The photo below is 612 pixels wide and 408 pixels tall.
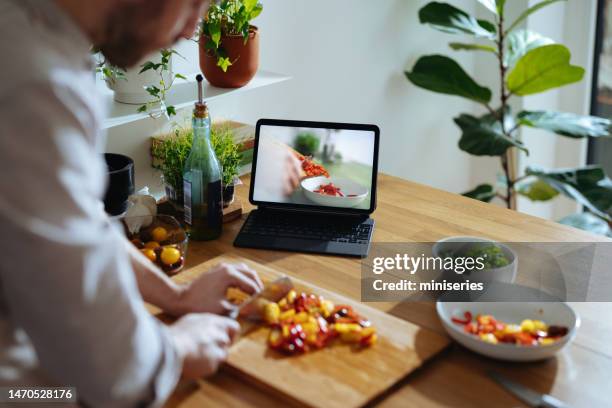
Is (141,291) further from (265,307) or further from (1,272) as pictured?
(1,272)

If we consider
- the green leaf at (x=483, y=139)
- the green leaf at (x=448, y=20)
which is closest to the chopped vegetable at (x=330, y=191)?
the green leaf at (x=483, y=139)

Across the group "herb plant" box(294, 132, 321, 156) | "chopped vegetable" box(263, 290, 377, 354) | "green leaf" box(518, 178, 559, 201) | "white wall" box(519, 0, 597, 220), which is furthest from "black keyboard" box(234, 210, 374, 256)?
"white wall" box(519, 0, 597, 220)

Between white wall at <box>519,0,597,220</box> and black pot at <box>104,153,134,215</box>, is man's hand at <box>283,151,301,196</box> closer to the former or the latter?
black pot at <box>104,153,134,215</box>

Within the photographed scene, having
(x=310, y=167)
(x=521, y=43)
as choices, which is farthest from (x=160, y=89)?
(x=521, y=43)

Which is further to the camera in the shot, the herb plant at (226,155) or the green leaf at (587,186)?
the green leaf at (587,186)

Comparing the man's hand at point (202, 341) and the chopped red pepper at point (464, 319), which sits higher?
the man's hand at point (202, 341)

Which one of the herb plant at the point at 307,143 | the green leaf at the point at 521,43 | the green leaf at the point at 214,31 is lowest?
the herb plant at the point at 307,143

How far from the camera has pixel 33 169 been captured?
2.50 feet

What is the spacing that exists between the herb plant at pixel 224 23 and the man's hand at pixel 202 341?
34.0 inches

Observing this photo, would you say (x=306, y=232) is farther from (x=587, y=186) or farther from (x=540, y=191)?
(x=540, y=191)

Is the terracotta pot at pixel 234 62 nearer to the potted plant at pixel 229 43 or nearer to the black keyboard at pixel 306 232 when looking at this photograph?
the potted plant at pixel 229 43

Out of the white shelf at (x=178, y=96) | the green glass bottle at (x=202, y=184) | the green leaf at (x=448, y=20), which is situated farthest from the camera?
the green leaf at (x=448, y=20)

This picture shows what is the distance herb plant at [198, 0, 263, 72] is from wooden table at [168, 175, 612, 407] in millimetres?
346

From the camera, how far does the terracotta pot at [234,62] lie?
1.88 meters
